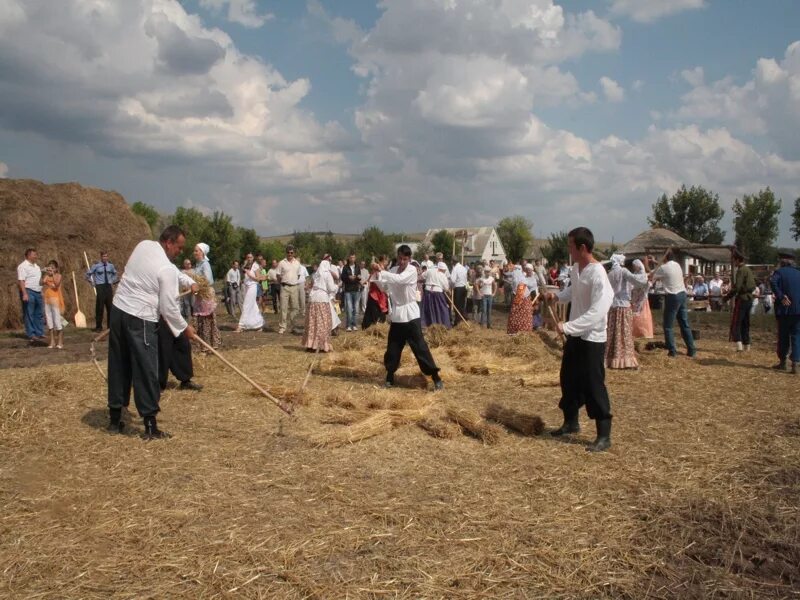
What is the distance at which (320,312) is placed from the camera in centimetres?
1247

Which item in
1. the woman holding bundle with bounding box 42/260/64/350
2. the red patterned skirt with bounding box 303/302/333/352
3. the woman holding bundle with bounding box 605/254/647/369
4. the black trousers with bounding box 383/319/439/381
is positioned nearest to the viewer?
the black trousers with bounding box 383/319/439/381

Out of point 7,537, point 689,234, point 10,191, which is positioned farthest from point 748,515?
point 689,234

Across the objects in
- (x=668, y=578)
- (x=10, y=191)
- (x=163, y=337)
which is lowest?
(x=668, y=578)

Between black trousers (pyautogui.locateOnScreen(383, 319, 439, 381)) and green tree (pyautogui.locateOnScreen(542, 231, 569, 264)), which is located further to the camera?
green tree (pyautogui.locateOnScreen(542, 231, 569, 264))

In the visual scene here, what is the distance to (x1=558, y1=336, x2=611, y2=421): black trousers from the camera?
6.07 m

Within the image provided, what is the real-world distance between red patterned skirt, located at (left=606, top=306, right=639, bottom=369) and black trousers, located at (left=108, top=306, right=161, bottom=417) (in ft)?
23.8

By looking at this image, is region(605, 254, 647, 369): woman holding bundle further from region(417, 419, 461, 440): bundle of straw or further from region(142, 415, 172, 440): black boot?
region(142, 415, 172, 440): black boot

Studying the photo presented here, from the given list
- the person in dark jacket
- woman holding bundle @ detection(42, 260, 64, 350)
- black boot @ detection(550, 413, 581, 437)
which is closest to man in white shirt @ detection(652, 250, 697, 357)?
the person in dark jacket

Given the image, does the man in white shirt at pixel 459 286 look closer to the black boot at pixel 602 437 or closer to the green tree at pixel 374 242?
the black boot at pixel 602 437

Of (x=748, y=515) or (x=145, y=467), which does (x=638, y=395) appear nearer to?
(x=748, y=515)

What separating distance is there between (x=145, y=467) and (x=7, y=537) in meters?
1.40

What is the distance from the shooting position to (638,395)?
8.59 metres

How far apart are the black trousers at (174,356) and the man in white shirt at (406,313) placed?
9.03 feet

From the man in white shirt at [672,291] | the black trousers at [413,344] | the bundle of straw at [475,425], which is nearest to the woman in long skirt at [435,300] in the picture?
the man in white shirt at [672,291]
